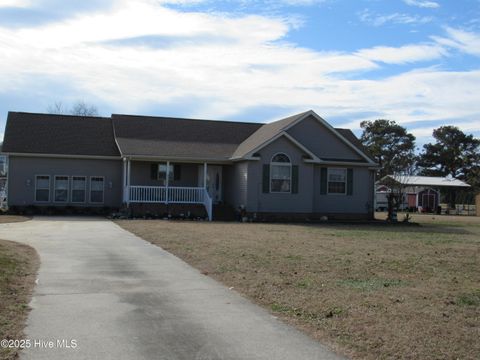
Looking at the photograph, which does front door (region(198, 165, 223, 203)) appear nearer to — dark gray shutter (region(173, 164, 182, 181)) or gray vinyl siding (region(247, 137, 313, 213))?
dark gray shutter (region(173, 164, 182, 181))

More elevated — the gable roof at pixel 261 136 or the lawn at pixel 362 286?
the gable roof at pixel 261 136

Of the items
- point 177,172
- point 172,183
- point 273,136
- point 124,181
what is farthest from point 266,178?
point 124,181

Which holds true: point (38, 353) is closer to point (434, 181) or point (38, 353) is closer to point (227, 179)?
point (227, 179)

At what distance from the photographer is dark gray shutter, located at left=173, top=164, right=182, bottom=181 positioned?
31.2m

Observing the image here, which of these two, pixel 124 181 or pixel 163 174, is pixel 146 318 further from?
pixel 163 174

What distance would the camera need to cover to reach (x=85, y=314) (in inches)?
289

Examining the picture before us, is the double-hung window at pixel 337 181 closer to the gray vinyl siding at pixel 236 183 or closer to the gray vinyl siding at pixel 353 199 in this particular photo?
the gray vinyl siding at pixel 353 199

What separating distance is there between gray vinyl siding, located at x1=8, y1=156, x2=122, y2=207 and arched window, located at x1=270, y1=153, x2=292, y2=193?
8.92m

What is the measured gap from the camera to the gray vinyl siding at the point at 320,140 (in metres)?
30.3

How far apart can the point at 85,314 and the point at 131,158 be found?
69.9 feet

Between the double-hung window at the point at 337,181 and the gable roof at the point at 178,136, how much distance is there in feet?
18.6

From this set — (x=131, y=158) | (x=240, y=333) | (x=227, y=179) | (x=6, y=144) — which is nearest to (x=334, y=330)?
(x=240, y=333)

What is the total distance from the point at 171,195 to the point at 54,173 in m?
6.61

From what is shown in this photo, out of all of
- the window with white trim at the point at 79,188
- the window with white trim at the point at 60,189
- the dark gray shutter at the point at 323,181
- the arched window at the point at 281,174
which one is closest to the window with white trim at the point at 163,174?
the window with white trim at the point at 79,188
